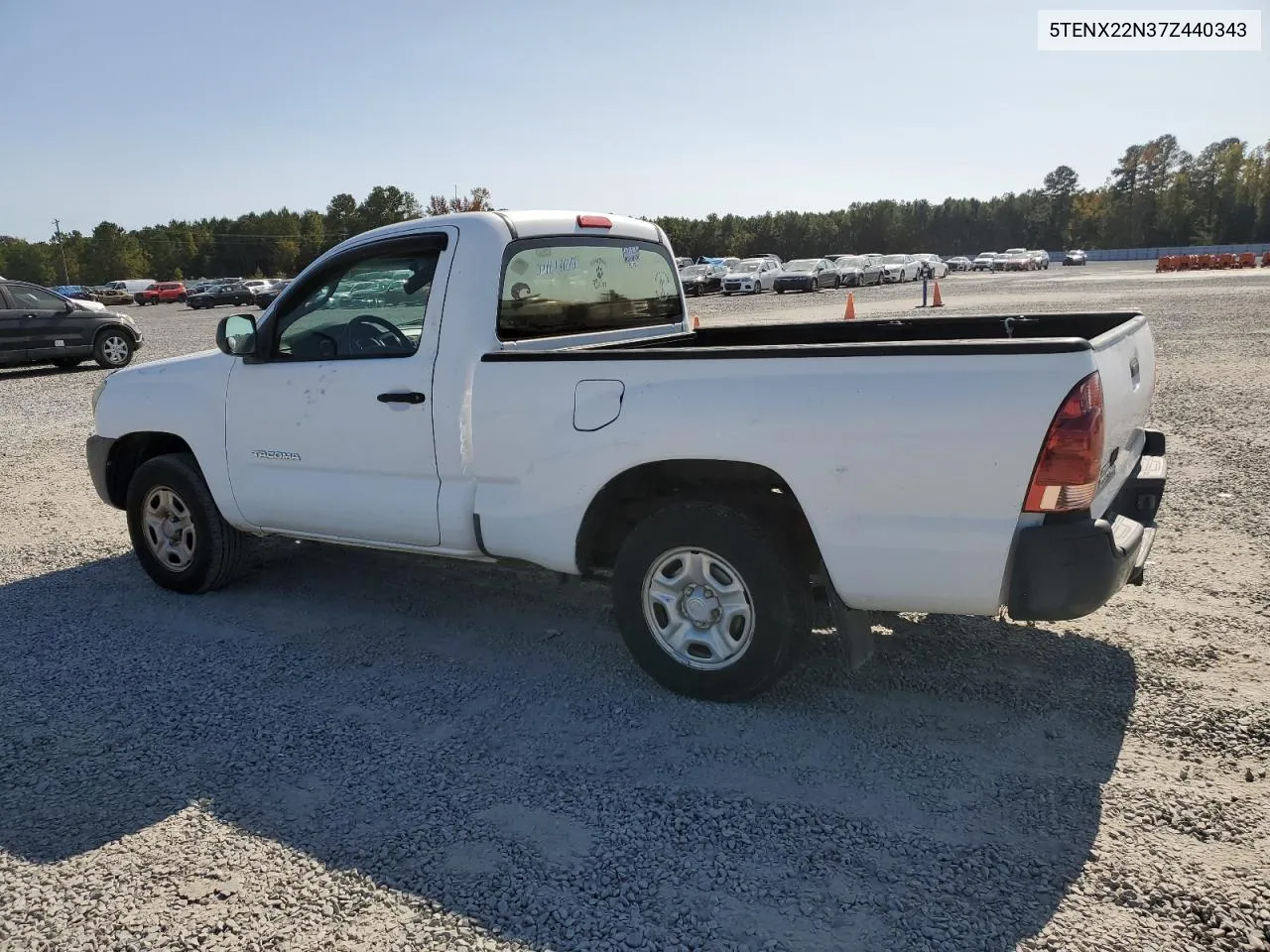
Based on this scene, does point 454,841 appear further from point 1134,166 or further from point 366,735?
point 1134,166

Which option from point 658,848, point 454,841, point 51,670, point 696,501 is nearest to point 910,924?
point 658,848

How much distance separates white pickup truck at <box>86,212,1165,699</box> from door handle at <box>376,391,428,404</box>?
0.01m

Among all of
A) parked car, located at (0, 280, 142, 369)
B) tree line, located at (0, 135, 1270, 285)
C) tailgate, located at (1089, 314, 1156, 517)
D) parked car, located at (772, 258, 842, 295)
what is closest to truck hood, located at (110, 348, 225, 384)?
tailgate, located at (1089, 314, 1156, 517)

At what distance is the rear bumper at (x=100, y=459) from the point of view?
5.82 meters

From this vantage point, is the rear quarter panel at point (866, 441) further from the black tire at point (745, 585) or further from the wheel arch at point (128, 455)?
the wheel arch at point (128, 455)

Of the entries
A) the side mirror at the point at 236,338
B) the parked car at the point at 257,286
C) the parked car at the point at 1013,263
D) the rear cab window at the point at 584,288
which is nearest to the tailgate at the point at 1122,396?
the rear cab window at the point at 584,288

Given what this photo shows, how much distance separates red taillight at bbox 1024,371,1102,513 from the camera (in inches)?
124

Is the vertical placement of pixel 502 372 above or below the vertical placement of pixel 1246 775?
Answer: above

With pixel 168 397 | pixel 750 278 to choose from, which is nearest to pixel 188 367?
pixel 168 397

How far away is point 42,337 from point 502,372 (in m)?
16.6

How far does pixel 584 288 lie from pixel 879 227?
137 meters

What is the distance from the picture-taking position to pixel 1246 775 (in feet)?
10.9

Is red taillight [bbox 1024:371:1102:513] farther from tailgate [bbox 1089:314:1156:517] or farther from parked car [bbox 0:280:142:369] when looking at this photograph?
parked car [bbox 0:280:142:369]

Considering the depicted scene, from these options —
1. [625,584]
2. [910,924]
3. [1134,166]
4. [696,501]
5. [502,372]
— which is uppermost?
[1134,166]
